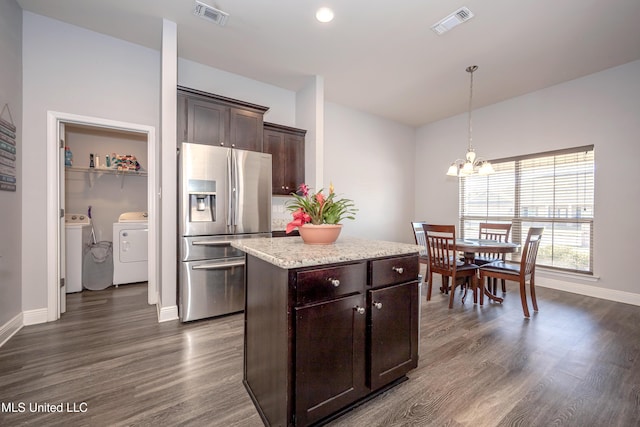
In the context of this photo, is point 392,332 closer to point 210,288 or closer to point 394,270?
point 394,270

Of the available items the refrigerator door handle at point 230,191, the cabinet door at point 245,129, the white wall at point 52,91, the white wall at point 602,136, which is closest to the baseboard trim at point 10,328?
the white wall at point 52,91

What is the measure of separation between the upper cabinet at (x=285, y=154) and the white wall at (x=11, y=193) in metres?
2.39

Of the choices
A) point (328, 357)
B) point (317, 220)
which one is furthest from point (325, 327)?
point (317, 220)

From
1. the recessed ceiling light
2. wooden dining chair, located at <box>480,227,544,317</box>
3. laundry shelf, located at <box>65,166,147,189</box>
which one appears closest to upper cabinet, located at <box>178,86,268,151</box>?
the recessed ceiling light

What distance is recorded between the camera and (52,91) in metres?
2.72

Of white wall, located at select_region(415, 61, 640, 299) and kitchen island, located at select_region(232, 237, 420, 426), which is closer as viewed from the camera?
kitchen island, located at select_region(232, 237, 420, 426)

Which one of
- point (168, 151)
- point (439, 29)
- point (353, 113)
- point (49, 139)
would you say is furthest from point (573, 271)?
point (49, 139)

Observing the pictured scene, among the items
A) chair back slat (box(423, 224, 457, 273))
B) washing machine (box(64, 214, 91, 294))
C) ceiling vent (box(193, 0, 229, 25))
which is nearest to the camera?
ceiling vent (box(193, 0, 229, 25))

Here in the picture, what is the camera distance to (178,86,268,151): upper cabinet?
9.72 feet

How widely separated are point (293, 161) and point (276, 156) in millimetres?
275

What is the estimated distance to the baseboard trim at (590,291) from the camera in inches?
134

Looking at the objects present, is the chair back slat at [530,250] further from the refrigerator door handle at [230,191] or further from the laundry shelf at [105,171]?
the laundry shelf at [105,171]

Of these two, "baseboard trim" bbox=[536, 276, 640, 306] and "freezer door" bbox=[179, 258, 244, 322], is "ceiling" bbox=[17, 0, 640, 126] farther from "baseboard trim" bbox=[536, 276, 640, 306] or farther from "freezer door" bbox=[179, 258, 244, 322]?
"baseboard trim" bbox=[536, 276, 640, 306]

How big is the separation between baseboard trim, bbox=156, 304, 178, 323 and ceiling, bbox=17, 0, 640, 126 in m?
2.97
